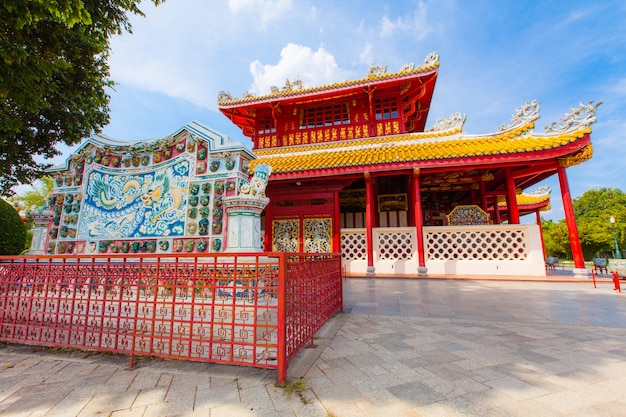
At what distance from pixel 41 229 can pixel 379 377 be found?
7209 millimetres

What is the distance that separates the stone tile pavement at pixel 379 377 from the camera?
6.03 feet

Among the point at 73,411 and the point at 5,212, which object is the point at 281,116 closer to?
the point at 5,212

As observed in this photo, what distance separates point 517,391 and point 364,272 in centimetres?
774

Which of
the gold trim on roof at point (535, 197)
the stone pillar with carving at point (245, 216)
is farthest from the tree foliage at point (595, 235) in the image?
the stone pillar with carving at point (245, 216)

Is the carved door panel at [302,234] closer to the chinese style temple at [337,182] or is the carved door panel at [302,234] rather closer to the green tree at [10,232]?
the chinese style temple at [337,182]

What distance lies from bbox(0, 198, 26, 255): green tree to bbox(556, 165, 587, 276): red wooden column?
16106 mm

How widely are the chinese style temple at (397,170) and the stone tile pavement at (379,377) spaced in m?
5.31

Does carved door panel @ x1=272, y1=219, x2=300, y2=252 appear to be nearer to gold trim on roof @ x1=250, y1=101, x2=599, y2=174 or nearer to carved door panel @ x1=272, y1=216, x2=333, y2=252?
carved door panel @ x1=272, y1=216, x2=333, y2=252

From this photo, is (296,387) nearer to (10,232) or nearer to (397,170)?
(397,170)

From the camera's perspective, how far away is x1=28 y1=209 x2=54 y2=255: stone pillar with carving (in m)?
5.74

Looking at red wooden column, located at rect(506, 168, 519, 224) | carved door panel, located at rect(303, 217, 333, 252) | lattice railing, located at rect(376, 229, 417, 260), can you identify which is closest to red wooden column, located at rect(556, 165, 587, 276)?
red wooden column, located at rect(506, 168, 519, 224)

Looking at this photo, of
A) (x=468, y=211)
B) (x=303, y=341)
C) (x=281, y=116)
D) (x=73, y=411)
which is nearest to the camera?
(x=73, y=411)

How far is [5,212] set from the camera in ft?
26.8

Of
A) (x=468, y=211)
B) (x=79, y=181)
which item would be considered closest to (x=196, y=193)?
(x=79, y=181)
